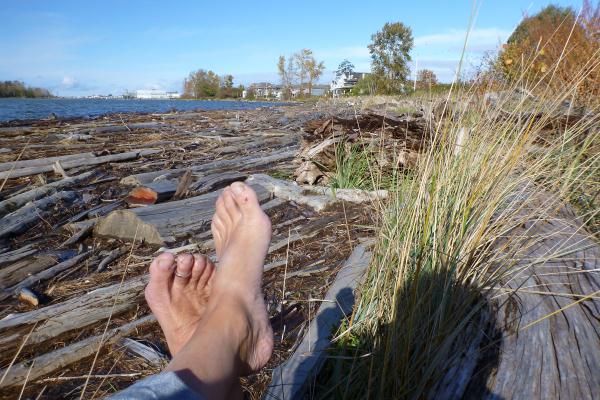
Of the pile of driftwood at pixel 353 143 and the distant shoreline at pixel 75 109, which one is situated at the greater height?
the pile of driftwood at pixel 353 143

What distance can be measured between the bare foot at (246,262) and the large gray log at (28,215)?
2057mm

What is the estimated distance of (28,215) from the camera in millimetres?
3443

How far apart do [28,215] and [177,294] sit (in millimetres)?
2527

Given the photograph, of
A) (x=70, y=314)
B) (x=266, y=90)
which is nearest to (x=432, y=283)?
(x=70, y=314)

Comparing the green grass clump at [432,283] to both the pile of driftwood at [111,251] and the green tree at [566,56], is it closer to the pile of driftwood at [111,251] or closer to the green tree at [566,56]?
the pile of driftwood at [111,251]

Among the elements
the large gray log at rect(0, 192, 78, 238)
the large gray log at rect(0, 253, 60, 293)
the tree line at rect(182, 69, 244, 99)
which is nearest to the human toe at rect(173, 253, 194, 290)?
the large gray log at rect(0, 253, 60, 293)

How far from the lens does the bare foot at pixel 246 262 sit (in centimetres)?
144

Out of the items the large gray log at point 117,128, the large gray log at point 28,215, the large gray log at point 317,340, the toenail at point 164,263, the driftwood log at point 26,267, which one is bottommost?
the large gray log at point 117,128

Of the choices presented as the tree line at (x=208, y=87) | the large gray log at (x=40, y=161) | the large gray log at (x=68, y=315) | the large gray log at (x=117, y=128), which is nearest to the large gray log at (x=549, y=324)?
the large gray log at (x=68, y=315)

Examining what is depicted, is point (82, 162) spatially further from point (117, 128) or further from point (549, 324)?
point (549, 324)

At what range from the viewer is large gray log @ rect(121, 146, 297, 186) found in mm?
4562

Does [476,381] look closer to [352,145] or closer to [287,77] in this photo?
[352,145]

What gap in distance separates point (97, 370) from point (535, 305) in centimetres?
181

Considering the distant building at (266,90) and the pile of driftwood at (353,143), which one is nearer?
the pile of driftwood at (353,143)
